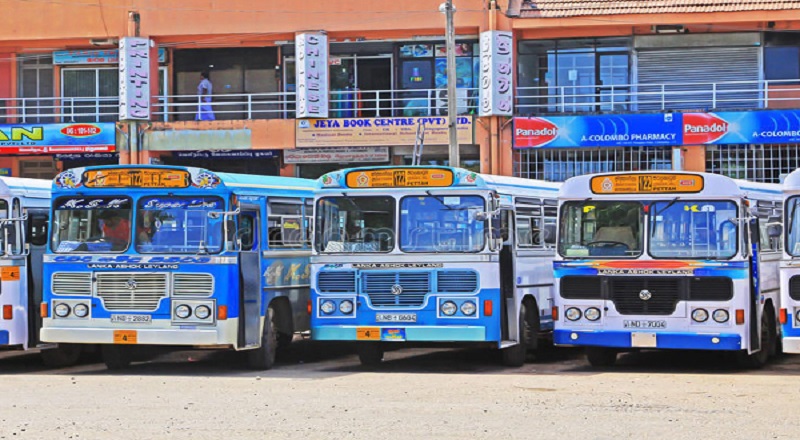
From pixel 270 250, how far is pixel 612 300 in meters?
4.59

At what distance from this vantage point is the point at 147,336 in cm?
1775

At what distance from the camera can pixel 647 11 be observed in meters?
37.3

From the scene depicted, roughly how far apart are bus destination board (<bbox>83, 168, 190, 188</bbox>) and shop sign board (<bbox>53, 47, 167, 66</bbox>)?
23.7m

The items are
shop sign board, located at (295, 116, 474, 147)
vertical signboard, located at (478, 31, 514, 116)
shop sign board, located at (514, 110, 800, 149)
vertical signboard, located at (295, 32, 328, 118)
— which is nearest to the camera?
shop sign board, located at (514, 110, 800, 149)

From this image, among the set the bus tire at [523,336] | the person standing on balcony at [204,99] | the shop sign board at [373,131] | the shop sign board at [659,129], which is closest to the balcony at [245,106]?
the person standing on balcony at [204,99]

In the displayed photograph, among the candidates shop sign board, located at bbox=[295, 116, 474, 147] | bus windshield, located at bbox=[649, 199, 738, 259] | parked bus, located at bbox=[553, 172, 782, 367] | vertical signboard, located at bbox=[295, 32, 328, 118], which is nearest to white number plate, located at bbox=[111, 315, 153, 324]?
parked bus, located at bbox=[553, 172, 782, 367]

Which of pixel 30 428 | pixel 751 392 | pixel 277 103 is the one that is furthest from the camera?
pixel 277 103

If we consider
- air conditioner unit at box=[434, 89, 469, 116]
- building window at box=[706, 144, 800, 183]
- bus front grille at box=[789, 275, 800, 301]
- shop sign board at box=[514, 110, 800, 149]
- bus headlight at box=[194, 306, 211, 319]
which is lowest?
bus headlight at box=[194, 306, 211, 319]

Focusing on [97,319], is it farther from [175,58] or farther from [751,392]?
[175,58]

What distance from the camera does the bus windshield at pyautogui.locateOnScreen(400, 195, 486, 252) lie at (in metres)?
18.1

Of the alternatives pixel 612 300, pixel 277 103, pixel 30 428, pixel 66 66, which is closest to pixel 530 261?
pixel 612 300

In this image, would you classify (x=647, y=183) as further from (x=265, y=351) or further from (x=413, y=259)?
(x=265, y=351)

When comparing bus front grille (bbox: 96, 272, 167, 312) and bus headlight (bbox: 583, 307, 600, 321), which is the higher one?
bus front grille (bbox: 96, 272, 167, 312)

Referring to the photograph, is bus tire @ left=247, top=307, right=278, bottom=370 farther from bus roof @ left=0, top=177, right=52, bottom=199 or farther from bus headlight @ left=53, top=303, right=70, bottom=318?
bus roof @ left=0, top=177, right=52, bottom=199
